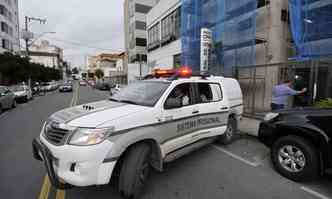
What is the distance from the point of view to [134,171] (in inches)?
110

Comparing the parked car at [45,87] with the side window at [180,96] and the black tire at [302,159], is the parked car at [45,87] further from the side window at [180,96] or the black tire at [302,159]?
the black tire at [302,159]

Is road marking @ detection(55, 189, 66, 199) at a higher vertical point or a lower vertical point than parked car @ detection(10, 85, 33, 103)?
lower

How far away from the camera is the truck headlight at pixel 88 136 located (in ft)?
8.45

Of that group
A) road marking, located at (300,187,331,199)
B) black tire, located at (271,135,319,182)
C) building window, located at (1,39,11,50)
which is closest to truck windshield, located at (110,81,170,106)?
black tire, located at (271,135,319,182)

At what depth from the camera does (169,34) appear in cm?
2227

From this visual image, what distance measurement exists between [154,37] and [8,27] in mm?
30820

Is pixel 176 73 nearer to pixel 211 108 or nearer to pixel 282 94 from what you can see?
pixel 211 108

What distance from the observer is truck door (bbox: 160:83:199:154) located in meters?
3.44

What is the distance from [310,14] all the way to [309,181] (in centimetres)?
873

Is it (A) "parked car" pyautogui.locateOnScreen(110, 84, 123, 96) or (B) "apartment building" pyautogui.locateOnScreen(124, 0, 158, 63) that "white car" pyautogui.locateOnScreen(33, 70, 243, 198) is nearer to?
(A) "parked car" pyautogui.locateOnScreen(110, 84, 123, 96)

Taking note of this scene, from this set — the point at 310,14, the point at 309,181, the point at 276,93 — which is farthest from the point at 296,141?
the point at 310,14

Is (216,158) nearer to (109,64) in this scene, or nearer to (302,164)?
(302,164)

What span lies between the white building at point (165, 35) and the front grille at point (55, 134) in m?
17.3

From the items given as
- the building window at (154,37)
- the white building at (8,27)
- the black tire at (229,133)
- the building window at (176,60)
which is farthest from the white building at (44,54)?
the black tire at (229,133)
